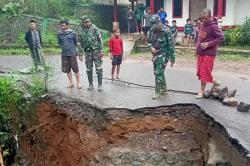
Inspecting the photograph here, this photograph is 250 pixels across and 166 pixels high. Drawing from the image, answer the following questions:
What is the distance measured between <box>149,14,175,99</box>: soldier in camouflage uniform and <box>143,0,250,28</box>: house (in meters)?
12.0

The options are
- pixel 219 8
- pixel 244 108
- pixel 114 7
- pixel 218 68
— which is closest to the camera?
pixel 244 108

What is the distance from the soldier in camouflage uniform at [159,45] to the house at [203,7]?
39.5 feet

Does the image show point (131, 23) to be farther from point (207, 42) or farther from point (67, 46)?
point (207, 42)

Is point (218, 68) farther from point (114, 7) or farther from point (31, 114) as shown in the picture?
point (114, 7)

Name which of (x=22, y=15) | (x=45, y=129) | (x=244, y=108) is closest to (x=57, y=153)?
(x=45, y=129)

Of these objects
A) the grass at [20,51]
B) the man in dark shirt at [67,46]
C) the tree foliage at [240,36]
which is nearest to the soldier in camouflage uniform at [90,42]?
the man in dark shirt at [67,46]

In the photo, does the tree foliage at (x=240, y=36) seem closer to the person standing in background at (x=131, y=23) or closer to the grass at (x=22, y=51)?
the person standing in background at (x=131, y=23)

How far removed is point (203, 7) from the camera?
21359 millimetres

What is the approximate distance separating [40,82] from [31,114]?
30.2 inches

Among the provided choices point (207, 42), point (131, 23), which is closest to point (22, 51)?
point (131, 23)

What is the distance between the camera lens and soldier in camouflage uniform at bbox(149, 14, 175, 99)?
862 centimetres

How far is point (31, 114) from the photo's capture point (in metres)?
9.20

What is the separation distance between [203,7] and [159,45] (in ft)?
44.0

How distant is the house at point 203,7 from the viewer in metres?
20.4
